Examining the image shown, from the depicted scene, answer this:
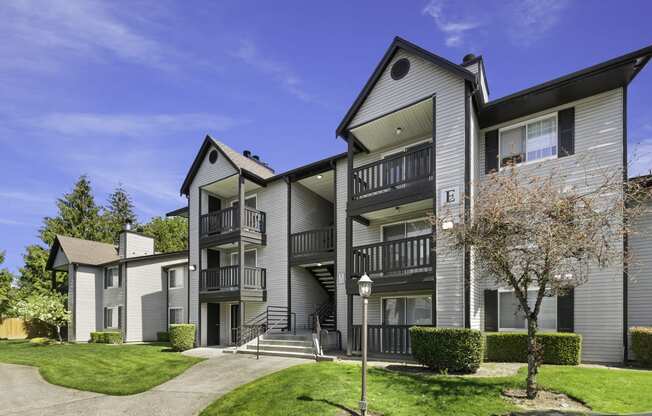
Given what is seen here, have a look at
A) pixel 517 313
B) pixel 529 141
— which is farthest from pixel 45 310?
pixel 529 141

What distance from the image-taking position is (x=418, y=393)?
9.09m

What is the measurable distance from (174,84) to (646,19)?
1413 cm

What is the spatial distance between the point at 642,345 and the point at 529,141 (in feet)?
21.8

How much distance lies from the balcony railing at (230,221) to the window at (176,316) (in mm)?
7669

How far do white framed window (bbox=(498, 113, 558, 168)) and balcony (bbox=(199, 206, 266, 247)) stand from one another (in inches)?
454

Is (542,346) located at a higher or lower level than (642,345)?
lower

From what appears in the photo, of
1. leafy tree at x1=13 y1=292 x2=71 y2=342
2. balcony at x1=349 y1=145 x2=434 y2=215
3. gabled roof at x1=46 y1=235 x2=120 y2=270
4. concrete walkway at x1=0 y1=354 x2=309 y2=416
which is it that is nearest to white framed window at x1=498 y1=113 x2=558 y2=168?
balcony at x1=349 y1=145 x2=434 y2=215

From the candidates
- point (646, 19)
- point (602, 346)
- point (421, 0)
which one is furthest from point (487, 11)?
point (602, 346)

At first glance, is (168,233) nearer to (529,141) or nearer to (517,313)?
(517,313)

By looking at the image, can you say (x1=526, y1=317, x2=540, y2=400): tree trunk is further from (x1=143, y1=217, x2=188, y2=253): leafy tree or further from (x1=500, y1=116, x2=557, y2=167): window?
(x1=143, y1=217, x2=188, y2=253): leafy tree

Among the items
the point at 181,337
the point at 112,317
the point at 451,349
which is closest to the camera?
the point at 451,349

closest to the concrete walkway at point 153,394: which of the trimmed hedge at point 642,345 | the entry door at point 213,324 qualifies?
the entry door at point 213,324

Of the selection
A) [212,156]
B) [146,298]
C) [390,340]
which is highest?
[212,156]

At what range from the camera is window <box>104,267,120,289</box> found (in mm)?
29052
